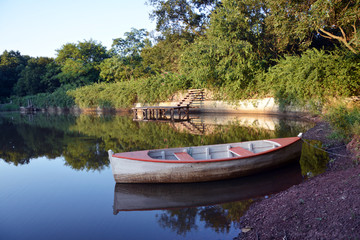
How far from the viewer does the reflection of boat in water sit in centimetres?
490

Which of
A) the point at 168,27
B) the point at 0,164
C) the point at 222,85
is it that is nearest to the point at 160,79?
the point at 168,27

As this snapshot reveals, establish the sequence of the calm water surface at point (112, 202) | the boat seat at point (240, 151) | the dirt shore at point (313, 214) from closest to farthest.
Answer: the dirt shore at point (313, 214)
the calm water surface at point (112, 202)
the boat seat at point (240, 151)

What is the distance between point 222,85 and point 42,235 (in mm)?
17484

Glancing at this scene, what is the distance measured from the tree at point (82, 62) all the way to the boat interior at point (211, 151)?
3596 centimetres

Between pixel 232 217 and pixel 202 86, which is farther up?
pixel 202 86

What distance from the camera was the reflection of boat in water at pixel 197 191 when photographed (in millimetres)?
4902

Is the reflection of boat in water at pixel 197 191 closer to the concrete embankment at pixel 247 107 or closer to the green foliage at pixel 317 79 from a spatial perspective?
the green foliage at pixel 317 79

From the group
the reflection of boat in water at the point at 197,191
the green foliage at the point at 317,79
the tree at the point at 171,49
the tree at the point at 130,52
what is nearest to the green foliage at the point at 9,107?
the tree at the point at 130,52

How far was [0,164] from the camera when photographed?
28.4 feet

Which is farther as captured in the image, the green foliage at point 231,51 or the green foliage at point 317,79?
the green foliage at point 231,51

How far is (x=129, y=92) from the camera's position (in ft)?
92.6

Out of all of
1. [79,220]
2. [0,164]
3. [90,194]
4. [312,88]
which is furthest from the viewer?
[312,88]

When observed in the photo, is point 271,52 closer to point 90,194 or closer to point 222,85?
point 222,85

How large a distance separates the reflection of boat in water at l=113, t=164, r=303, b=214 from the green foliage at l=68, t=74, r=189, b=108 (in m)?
18.0
